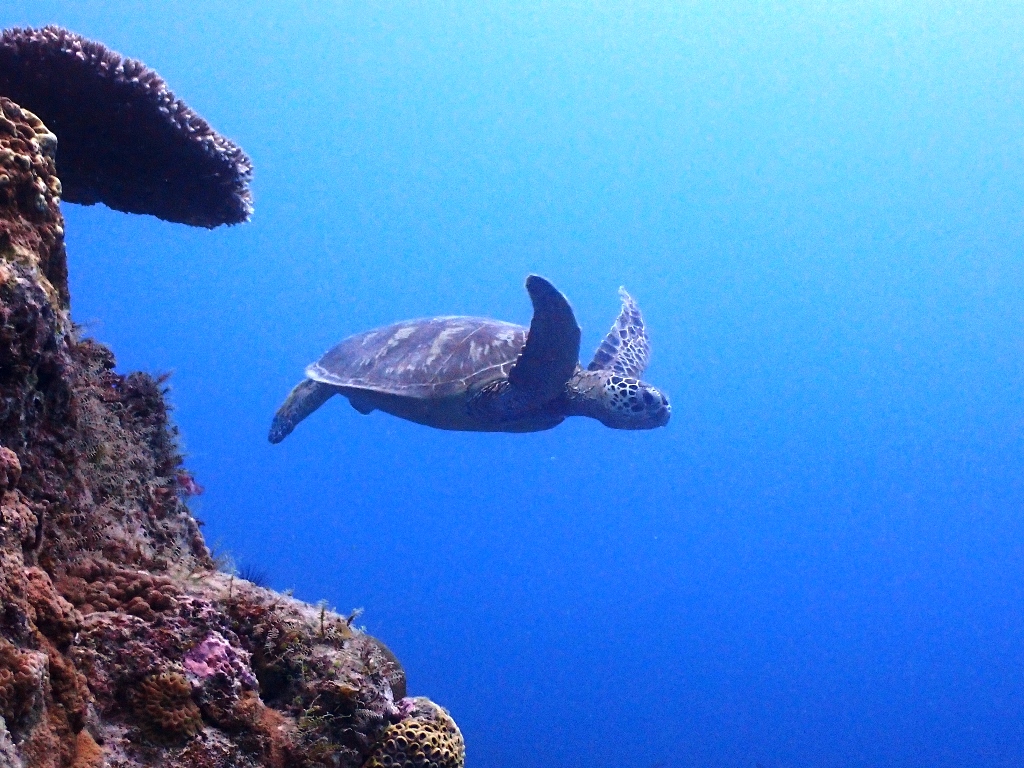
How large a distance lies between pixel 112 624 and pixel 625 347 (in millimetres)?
8831

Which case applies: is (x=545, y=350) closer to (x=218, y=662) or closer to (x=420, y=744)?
(x=420, y=744)

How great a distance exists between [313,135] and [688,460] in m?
51.8

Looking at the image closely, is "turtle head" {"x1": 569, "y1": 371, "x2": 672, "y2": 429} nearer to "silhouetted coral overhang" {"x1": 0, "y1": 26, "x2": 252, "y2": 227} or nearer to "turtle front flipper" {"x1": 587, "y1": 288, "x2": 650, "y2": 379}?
"turtle front flipper" {"x1": 587, "y1": 288, "x2": 650, "y2": 379}

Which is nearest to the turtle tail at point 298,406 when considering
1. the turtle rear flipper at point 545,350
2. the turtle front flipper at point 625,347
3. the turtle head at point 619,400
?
the turtle rear flipper at point 545,350

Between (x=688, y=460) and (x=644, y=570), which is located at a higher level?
(x=688, y=460)

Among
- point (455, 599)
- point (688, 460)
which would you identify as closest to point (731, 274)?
point (688, 460)

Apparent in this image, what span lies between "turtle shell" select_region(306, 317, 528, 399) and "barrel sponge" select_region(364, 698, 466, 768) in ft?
19.1

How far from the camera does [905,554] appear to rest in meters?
60.2

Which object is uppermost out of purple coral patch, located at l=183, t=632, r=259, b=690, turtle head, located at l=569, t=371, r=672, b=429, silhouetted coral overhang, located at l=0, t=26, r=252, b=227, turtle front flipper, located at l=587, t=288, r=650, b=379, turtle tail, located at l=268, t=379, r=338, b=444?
turtle front flipper, located at l=587, t=288, r=650, b=379

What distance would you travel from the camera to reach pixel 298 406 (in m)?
11.6

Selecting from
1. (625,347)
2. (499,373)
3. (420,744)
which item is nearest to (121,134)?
(420,744)

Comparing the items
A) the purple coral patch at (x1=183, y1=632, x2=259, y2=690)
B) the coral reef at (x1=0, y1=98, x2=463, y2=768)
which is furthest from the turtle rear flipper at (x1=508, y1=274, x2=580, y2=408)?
the purple coral patch at (x1=183, y1=632, x2=259, y2=690)

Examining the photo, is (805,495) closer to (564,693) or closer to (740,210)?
(740,210)

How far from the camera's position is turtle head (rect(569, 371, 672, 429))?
8719 mm
